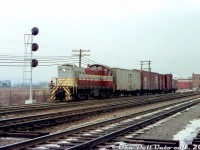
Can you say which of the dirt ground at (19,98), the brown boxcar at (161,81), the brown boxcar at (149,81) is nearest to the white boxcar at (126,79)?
the brown boxcar at (149,81)

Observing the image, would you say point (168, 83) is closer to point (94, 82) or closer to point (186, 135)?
point (94, 82)

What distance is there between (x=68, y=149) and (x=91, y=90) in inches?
910

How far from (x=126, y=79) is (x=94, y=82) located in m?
7.92

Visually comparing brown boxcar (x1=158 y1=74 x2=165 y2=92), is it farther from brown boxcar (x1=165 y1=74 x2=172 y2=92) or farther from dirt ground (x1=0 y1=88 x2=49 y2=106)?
dirt ground (x1=0 y1=88 x2=49 y2=106)

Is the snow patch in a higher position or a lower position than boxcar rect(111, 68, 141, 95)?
lower

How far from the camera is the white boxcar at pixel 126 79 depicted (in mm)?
34250

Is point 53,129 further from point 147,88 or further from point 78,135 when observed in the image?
point 147,88

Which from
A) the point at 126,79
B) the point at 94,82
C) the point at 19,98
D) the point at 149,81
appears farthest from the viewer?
the point at 149,81

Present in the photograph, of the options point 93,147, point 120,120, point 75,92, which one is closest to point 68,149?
point 93,147

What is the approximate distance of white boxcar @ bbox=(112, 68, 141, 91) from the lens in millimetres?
34250

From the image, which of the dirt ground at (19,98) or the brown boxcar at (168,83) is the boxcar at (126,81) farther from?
the brown boxcar at (168,83)

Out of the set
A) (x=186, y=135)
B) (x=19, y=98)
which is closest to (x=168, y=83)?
(x=19, y=98)

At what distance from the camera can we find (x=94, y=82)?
29656mm

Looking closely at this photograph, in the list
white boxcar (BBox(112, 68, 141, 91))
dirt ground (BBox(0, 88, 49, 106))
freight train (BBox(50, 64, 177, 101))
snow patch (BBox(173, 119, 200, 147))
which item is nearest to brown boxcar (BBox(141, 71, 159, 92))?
freight train (BBox(50, 64, 177, 101))
